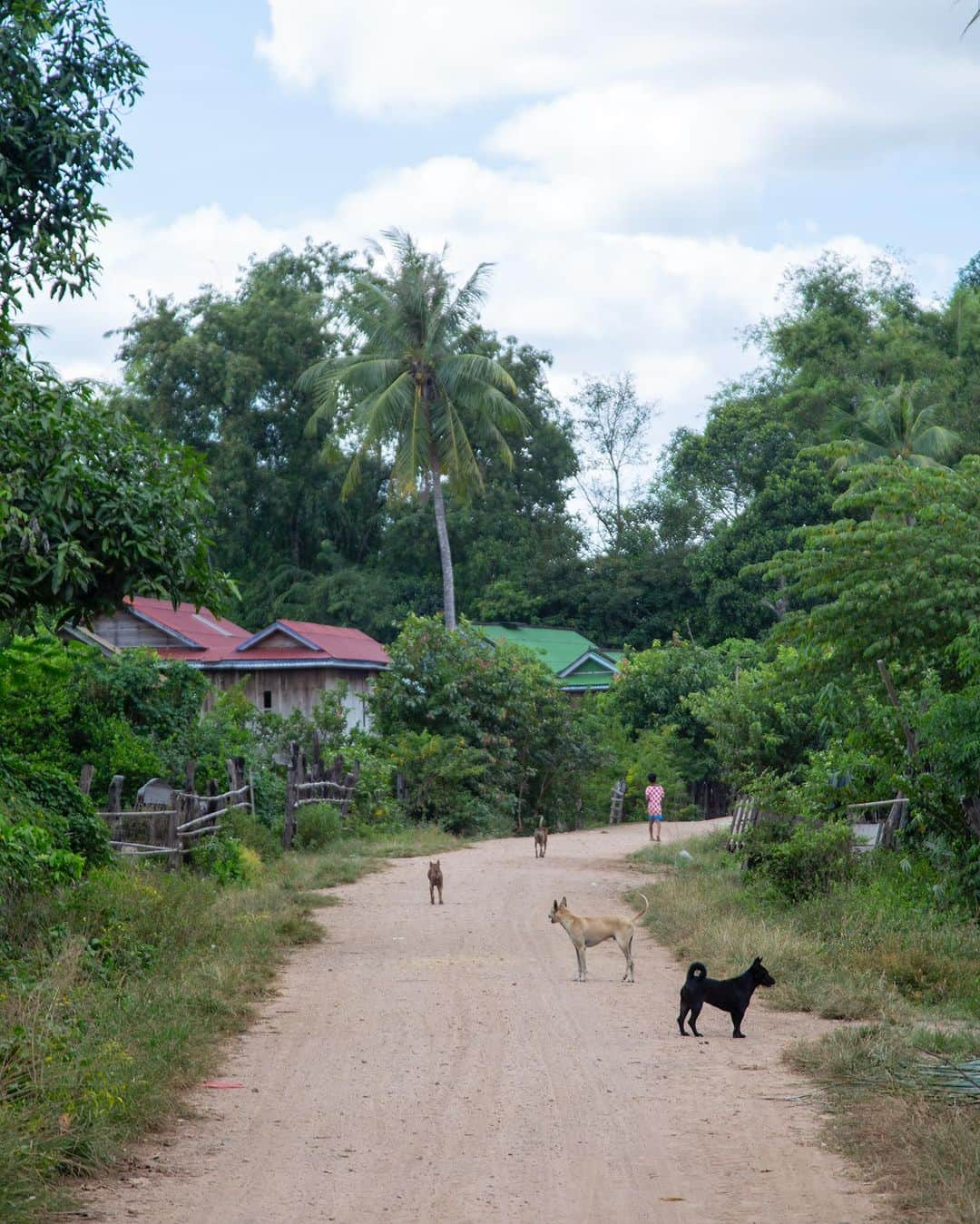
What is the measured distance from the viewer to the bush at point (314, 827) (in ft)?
78.2

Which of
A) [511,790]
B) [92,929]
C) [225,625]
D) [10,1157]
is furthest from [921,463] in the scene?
[10,1157]

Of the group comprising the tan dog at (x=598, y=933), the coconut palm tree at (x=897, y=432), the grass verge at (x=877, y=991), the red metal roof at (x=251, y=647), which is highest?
the coconut palm tree at (x=897, y=432)

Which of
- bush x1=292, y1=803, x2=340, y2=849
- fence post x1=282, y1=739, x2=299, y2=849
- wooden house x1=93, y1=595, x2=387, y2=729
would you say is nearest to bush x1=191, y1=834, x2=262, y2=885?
fence post x1=282, y1=739, x2=299, y2=849

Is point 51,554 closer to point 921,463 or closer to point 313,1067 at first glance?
point 313,1067

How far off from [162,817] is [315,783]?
8518 millimetres

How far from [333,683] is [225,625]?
5.50 metres

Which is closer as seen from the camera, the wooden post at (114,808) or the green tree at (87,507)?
the green tree at (87,507)

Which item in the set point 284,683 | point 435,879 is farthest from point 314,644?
point 435,879

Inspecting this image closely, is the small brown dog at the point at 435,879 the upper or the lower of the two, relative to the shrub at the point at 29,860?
lower

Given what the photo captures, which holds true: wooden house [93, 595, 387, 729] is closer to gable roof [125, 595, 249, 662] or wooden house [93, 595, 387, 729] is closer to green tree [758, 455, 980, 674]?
gable roof [125, 595, 249, 662]

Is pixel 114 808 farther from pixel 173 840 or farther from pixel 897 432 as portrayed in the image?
pixel 897 432

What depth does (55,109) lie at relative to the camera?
13195 mm

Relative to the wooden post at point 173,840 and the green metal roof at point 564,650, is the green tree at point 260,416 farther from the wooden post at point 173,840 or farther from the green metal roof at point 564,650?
the wooden post at point 173,840

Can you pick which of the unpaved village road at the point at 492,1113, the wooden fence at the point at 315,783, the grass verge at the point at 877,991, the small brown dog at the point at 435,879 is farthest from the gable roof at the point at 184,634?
the unpaved village road at the point at 492,1113
